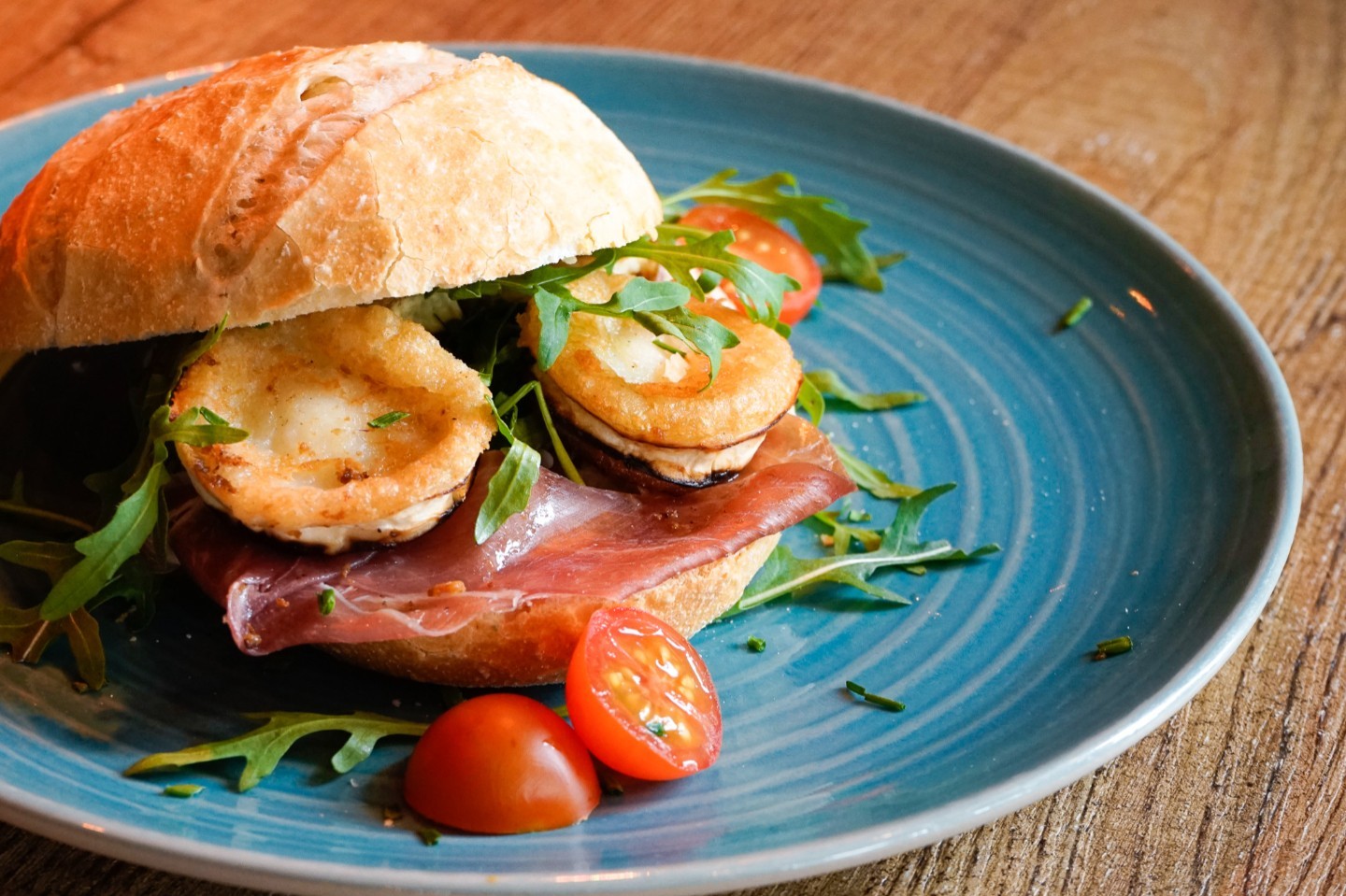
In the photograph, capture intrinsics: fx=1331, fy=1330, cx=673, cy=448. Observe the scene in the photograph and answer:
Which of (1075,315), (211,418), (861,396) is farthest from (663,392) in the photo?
(1075,315)

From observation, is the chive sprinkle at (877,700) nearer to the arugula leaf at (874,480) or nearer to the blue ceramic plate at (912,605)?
the blue ceramic plate at (912,605)

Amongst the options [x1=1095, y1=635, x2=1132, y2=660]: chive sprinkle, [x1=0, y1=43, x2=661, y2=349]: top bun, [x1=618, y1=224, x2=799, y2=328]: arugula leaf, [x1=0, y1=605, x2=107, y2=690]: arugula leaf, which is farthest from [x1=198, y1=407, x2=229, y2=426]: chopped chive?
[x1=1095, y1=635, x2=1132, y2=660]: chive sprinkle

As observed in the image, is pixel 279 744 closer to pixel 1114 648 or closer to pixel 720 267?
pixel 720 267

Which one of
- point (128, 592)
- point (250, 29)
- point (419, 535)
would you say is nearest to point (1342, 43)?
point (250, 29)

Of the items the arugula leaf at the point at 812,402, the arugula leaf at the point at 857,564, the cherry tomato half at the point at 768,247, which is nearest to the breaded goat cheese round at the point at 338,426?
the arugula leaf at the point at 857,564

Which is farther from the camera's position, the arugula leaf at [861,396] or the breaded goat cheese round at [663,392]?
the arugula leaf at [861,396]
